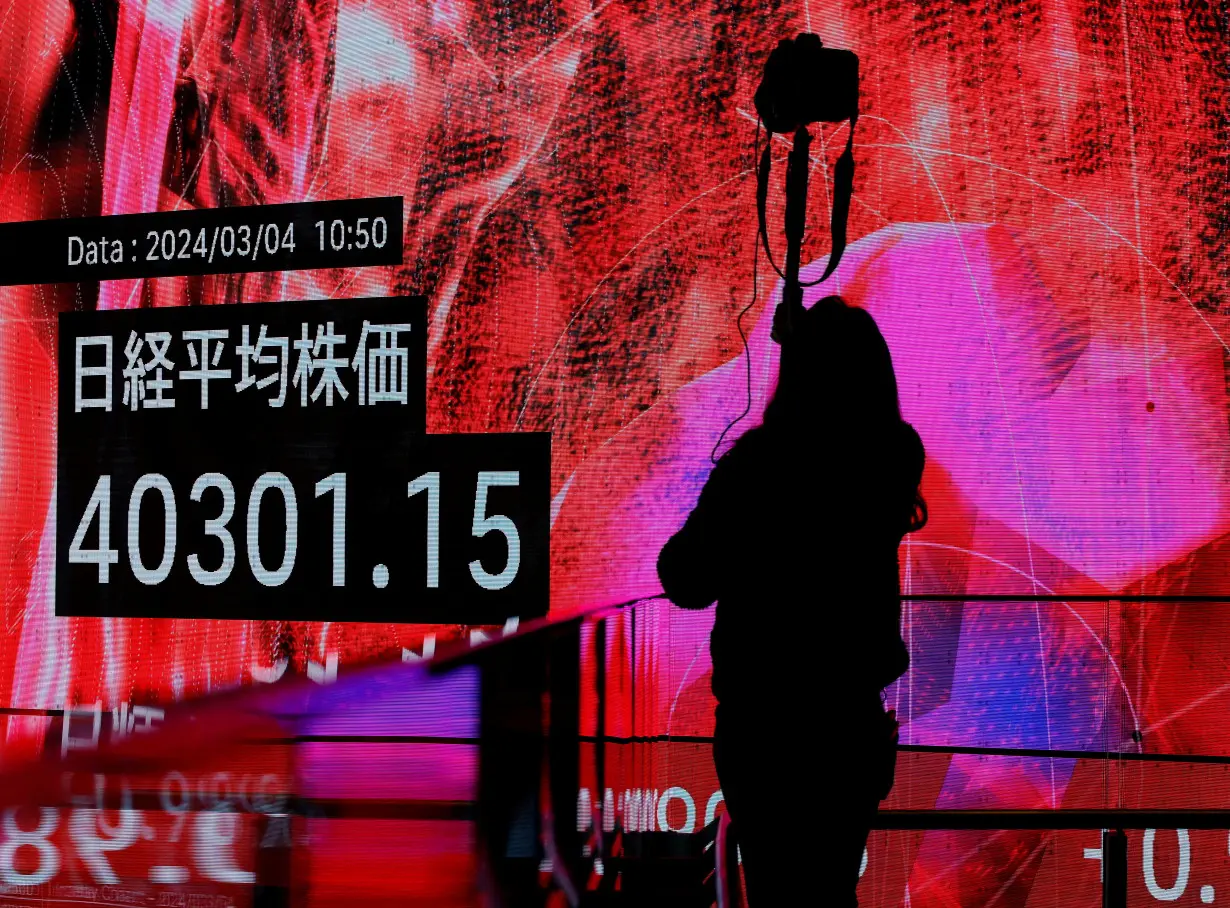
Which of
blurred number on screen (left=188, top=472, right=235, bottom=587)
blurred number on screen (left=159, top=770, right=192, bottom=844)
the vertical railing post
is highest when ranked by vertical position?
blurred number on screen (left=188, top=472, right=235, bottom=587)

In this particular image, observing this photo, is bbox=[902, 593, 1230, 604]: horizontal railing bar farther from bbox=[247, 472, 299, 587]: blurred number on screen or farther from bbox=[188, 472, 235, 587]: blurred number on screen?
bbox=[188, 472, 235, 587]: blurred number on screen

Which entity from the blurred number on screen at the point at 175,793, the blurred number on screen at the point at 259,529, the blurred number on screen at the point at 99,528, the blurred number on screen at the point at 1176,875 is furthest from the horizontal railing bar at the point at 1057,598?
the blurred number on screen at the point at 99,528

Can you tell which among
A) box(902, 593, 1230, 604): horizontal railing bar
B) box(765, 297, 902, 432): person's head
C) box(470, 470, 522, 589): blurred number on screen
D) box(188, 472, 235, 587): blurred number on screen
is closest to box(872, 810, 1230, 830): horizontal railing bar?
box(765, 297, 902, 432): person's head

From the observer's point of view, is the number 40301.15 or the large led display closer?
the large led display

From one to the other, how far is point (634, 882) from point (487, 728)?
1.11ft

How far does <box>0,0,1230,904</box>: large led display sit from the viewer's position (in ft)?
7.58

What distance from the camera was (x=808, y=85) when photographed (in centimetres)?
176

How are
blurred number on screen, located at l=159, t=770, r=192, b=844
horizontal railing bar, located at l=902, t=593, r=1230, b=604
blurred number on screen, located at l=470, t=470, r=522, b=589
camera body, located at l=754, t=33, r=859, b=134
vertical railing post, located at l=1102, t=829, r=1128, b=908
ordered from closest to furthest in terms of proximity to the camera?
Answer: blurred number on screen, located at l=159, t=770, r=192, b=844 < vertical railing post, located at l=1102, t=829, r=1128, b=908 < camera body, located at l=754, t=33, r=859, b=134 < horizontal railing bar, located at l=902, t=593, r=1230, b=604 < blurred number on screen, located at l=470, t=470, r=522, b=589

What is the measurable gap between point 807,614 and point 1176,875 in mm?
1664

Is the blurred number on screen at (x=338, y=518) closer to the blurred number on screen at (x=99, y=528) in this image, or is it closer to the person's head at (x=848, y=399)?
the blurred number on screen at (x=99, y=528)

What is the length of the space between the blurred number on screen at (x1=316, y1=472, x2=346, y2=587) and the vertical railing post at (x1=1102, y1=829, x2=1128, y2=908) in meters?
1.79

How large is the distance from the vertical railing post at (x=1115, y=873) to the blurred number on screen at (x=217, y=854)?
1633 millimetres

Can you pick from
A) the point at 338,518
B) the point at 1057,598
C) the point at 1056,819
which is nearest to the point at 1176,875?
the point at 1057,598

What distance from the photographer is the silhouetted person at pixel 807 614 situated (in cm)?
111
